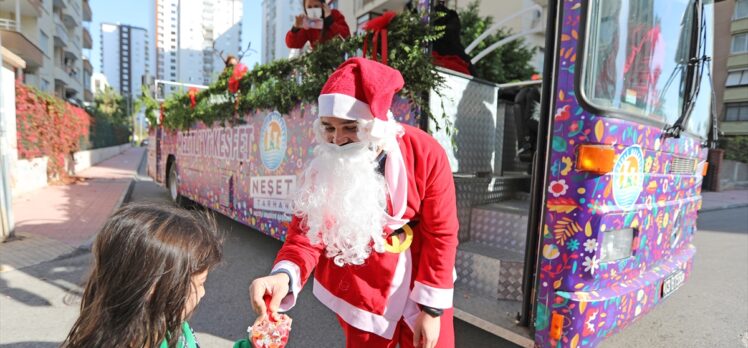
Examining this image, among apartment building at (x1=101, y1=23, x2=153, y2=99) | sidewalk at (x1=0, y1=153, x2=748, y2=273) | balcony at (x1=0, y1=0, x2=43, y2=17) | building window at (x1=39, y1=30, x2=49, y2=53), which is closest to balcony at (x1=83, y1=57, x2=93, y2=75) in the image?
building window at (x1=39, y1=30, x2=49, y2=53)

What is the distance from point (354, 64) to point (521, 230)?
1.99 meters

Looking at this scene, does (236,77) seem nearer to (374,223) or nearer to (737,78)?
(374,223)

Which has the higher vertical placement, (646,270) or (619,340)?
(646,270)

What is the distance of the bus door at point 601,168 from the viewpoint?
2.13m

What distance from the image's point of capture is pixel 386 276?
1639mm

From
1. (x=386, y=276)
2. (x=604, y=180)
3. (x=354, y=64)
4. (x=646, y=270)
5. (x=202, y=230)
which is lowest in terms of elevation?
(x=646, y=270)

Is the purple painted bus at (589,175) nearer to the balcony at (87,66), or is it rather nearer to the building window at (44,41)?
the building window at (44,41)

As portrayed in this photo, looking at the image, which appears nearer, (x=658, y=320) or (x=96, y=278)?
(x=96, y=278)

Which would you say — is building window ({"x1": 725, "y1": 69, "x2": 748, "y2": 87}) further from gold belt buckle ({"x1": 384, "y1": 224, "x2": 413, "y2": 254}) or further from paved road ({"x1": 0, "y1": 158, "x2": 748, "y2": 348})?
gold belt buckle ({"x1": 384, "y1": 224, "x2": 413, "y2": 254})

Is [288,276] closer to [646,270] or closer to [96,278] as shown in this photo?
[96,278]

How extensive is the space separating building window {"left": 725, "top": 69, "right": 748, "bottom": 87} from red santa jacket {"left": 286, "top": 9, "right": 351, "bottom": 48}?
130ft

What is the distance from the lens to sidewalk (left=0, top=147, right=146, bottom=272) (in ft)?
17.0

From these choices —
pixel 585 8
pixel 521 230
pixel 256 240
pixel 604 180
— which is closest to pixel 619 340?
pixel 521 230

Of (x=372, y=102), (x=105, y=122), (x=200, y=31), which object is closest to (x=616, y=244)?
(x=372, y=102)
